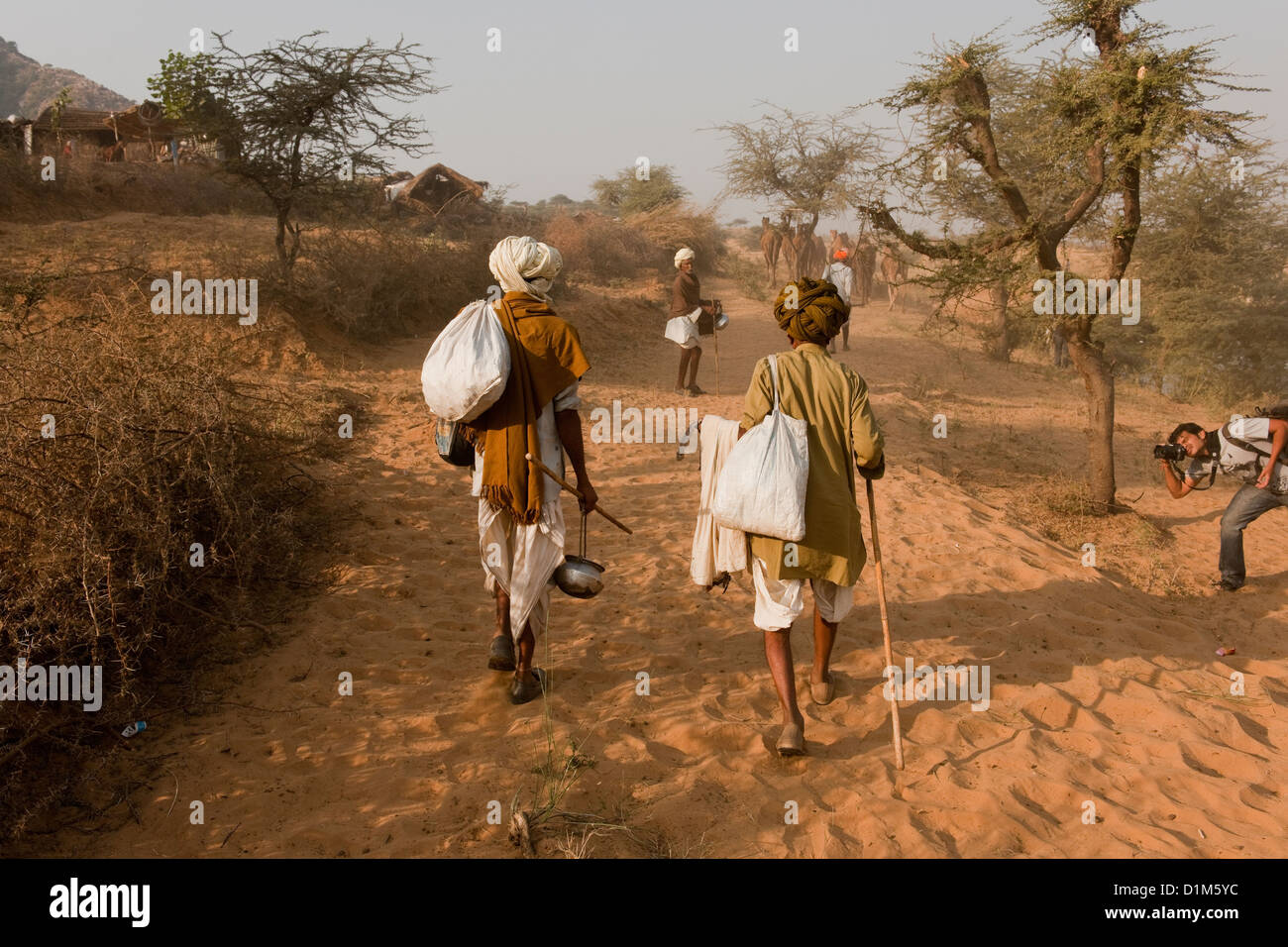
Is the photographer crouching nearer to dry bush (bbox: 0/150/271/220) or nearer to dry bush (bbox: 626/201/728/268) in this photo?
dry bush (bbox: 0/150/271/220)

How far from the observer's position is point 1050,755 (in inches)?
127

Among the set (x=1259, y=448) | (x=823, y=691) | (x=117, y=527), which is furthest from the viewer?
(x=1259, y=448)

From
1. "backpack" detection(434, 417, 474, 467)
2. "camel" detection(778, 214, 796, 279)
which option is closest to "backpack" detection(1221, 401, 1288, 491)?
"backpack" detection(434, 417, 474, 467)

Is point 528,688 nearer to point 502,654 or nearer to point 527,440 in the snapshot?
point 502,654

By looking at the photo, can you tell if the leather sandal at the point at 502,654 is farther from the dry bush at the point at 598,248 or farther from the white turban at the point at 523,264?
the dry bush at the point at 598,248

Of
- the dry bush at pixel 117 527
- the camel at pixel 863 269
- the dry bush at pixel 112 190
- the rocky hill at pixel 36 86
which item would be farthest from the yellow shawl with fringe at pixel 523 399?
the rocky hill at pixel 36 86

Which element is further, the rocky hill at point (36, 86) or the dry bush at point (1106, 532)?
the rocky hill at point (36, 86)

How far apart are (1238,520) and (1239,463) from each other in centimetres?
43

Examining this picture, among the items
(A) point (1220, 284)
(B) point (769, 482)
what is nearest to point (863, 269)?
(A) point (1220, 284)

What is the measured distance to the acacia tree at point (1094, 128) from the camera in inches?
233

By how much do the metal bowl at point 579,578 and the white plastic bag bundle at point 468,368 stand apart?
69cm

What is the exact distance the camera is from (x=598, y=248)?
60.2 ft

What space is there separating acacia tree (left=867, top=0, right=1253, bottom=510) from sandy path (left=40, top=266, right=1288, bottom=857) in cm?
233

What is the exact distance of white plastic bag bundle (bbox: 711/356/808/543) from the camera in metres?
2.98
